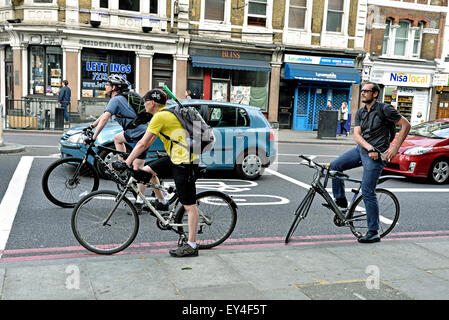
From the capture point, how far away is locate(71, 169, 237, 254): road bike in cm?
479

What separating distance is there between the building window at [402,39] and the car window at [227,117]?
20278 mm

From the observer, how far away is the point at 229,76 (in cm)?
2419

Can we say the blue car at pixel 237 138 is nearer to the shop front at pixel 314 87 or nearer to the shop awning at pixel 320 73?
the shop awning at pixel 320 73

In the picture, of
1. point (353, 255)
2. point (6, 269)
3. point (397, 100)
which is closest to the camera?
point (6, 269)

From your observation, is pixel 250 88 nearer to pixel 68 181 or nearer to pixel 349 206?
pixel 68 181

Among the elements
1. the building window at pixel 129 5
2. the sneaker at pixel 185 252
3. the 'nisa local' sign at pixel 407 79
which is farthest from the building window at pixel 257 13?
the sneaker at pixel 185 252

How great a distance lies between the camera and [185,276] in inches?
164

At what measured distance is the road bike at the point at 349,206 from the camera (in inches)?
219

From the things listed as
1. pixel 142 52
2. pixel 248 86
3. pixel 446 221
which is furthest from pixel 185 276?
pixel 248 86

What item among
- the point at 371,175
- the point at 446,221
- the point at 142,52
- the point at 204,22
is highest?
the point at 204,22

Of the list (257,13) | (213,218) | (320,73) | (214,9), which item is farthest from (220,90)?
(213,218)
